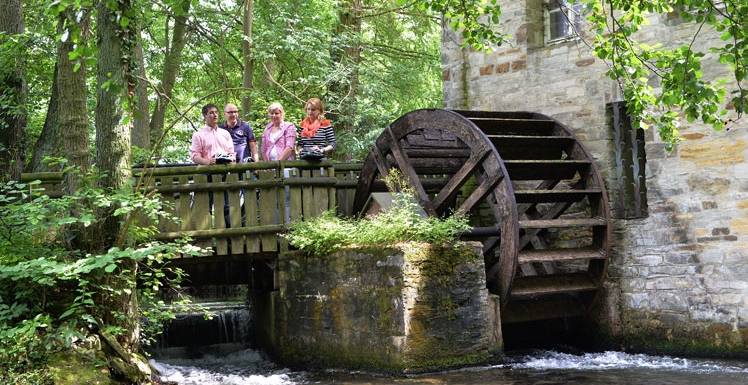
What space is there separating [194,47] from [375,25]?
134 inches

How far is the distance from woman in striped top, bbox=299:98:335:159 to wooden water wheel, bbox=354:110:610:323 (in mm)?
806

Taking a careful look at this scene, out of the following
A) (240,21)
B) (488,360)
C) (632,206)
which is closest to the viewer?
(488,360)

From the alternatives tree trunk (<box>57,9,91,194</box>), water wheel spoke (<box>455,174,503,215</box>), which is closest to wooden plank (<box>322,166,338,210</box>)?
water wheel spoke (<box>455,174,503,215</box>)

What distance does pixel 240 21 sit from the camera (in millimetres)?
16125

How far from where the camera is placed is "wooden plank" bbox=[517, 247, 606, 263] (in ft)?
28.7

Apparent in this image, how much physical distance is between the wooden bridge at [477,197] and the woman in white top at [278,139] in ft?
0.89

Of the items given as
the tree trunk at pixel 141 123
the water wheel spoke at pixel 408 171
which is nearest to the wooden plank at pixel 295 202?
the water wheel spoke at pixel 408 171

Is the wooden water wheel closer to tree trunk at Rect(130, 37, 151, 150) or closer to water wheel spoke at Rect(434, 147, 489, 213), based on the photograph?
water wheel spoke at Rect(434, 147, 489, 213)

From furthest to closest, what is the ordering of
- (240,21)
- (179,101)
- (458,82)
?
(179,101) < (240,21) < (458,82)

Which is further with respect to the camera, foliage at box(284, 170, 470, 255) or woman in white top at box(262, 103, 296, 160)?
woman in white top at box(262, 103, 296, 160)

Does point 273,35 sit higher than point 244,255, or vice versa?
point 273,35

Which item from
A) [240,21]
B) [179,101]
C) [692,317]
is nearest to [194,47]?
[240,21]

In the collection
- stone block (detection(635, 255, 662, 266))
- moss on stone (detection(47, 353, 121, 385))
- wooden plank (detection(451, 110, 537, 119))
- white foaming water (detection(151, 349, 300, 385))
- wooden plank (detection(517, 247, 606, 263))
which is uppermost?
wooden plank (detection(451, 110, 537, 119))

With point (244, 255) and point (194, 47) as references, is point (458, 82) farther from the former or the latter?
point (194, 47)
